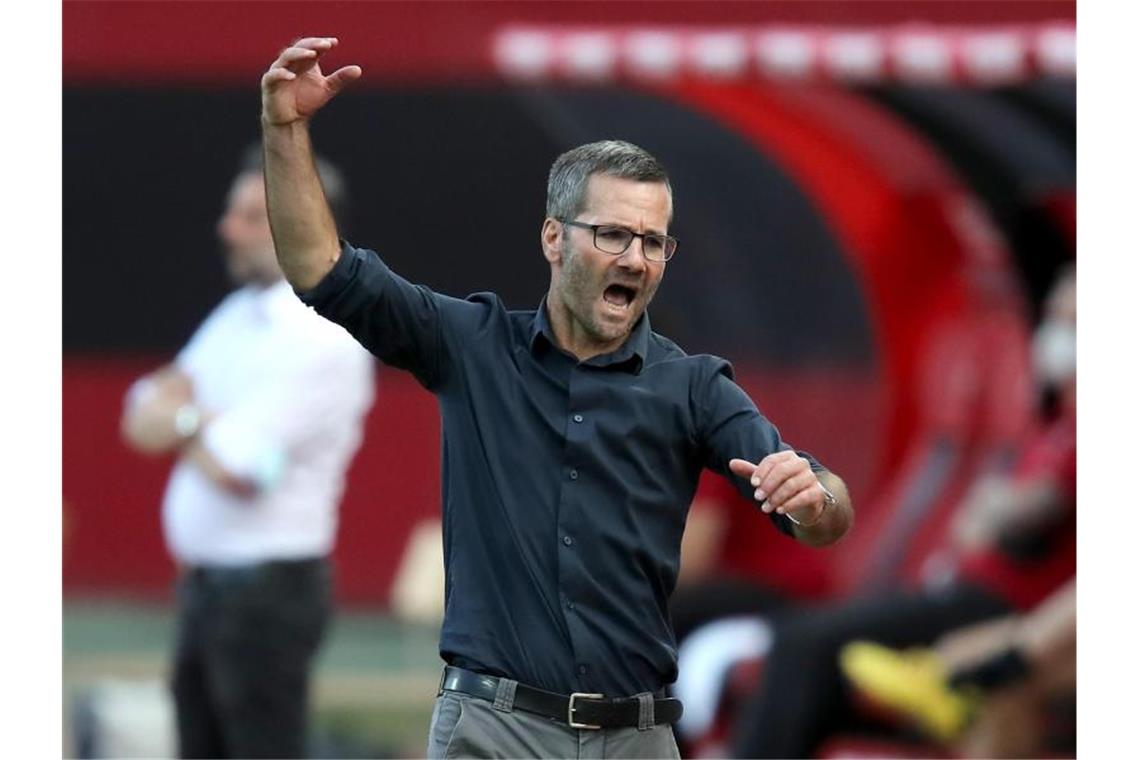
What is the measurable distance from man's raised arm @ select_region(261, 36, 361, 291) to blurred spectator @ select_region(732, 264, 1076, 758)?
279 centimetres

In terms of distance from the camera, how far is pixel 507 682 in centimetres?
295

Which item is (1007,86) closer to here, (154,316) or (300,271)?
(300,271)

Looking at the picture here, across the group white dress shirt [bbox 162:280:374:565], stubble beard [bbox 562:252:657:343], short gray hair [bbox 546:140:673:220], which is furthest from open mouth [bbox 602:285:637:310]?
white dress shirt [bbox 162:280:374:565]

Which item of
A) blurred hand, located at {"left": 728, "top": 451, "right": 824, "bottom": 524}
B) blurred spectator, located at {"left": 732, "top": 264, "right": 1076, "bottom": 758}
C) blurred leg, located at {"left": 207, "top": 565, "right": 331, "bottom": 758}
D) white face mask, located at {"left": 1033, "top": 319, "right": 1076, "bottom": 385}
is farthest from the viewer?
white face mask, located at {"left": 1033, "top": 319, "right": 1076, "bottom": 385}

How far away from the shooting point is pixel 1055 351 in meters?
5.89

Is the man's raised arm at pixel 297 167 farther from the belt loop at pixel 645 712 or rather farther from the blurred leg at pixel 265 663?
the blurred leg at pixel 265 663

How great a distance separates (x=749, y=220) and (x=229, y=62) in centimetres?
284

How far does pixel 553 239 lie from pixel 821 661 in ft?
8.92

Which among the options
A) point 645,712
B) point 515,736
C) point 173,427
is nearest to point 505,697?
point 515,736

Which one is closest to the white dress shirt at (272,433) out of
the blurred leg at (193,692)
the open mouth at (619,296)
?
the blurred leg at (193,692)

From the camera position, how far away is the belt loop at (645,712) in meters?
2.99

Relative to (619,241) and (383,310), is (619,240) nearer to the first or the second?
(619,241)

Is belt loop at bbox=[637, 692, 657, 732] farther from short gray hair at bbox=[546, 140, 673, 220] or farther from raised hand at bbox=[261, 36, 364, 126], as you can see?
raised hand at bbox=[261, 36, 364, 126]

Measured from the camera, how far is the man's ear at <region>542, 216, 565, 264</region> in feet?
10.0
